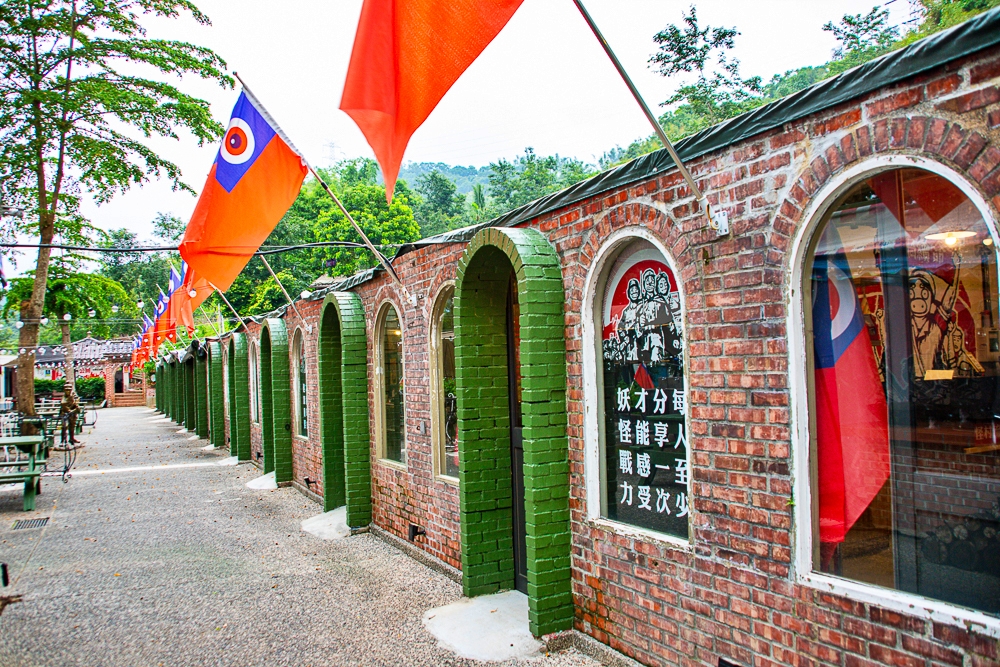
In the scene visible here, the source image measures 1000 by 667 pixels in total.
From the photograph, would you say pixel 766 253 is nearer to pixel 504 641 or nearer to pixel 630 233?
pixel 630 233

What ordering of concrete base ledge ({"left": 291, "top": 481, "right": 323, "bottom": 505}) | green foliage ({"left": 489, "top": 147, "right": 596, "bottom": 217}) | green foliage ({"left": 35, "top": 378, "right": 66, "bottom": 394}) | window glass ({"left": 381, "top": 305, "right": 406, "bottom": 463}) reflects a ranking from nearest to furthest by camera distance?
window glass ({"left": 381, "top": 305, "right": 406, "bottom": 463}) < concrete base ledge ({"left": 291, "top": 481, "right": 323, "bottom": 505}) < green foliage ({"left": 35, "top": 378, "right": 66, "bottom": 394}) < green foliage ({"left": 489, "top": 147, "right": 596, "bottom": 217})

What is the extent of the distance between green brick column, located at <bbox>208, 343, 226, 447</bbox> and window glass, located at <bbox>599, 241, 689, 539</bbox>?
16.3m

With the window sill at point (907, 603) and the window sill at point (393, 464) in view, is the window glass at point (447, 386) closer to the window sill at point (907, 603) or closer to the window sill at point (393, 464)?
the window sill at point (393, 464)

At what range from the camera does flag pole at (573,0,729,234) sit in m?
3.11

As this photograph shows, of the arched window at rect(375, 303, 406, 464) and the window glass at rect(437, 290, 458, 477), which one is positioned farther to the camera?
Answer: the arched window at rect(375, 303, 406, 464)

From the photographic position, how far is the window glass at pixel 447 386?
253 inches

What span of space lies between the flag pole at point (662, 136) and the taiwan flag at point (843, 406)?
49 cm

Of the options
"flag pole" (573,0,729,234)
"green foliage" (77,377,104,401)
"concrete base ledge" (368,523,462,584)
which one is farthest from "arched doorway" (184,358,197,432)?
"green foliage" (77,377,104,401)

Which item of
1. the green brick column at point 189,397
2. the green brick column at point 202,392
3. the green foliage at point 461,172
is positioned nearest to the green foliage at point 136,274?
the green brick column at point 189,397

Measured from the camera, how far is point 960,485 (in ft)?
8.87

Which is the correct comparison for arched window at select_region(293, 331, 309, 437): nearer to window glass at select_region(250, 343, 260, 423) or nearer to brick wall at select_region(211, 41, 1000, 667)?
window glass at select_region(250, 343, 260, 423)

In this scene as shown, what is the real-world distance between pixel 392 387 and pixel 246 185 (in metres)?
2.61

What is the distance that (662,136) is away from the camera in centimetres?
325

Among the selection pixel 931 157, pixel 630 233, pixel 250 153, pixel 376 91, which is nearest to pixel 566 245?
pixel 630 233
